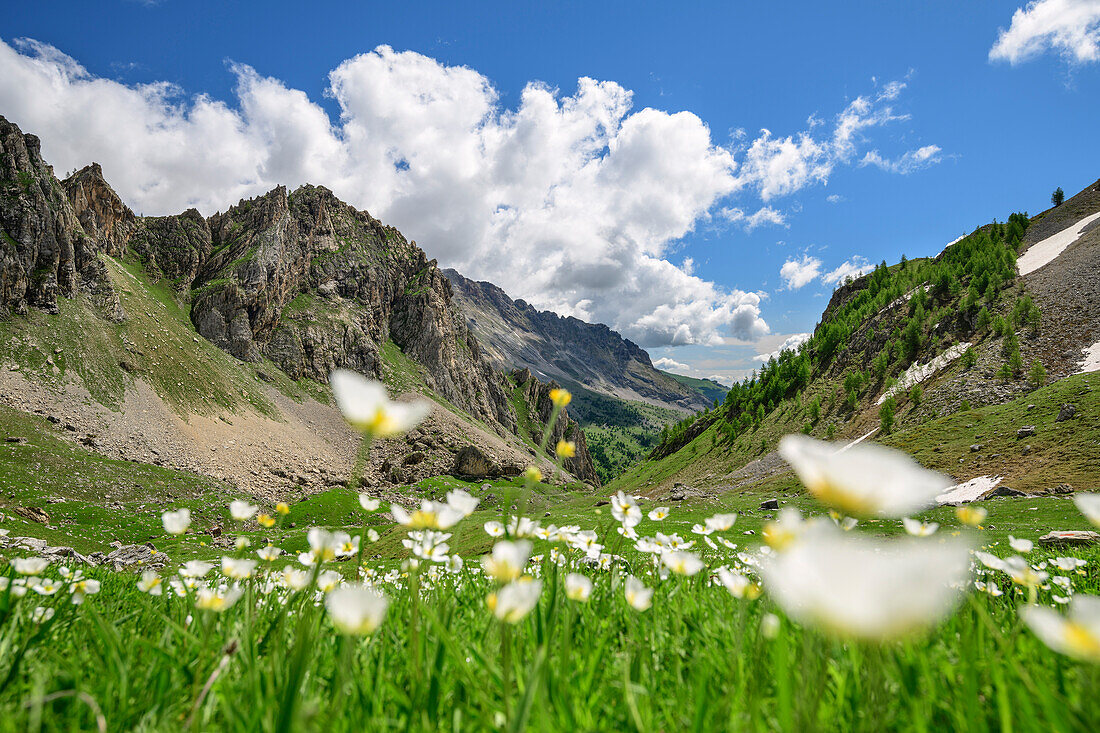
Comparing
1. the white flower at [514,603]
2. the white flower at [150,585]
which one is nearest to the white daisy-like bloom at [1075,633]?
the white flower at [514,603]

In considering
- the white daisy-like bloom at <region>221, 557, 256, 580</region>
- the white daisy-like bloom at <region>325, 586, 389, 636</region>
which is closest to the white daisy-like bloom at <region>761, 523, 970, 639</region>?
the white daisy-like bloom at <region>325, 586, 389, 636</region>

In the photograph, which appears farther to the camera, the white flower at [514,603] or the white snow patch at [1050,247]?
the white snow patch at [1050,247]

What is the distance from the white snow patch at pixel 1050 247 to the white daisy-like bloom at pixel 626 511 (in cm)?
9351

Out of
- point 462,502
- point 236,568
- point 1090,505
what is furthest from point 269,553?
point 1090,505

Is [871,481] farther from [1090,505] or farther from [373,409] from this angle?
[1090,505]

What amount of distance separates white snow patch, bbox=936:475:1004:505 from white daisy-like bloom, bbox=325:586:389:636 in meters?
37.7

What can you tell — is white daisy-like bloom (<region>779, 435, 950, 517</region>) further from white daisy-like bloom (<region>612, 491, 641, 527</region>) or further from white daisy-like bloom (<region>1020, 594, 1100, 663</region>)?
white daisy-like bloom (<region>612, 491, 641, 527</region>)

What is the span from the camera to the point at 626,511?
139 inches

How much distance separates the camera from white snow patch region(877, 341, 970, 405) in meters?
57.2

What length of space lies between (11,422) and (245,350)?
205ft

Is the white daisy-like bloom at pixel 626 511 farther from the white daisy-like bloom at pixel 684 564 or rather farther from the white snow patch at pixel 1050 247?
the white snow patch at pixel 1050 247

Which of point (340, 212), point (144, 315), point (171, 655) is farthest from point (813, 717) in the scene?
point (340, 212)

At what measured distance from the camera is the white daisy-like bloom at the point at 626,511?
10.7ft

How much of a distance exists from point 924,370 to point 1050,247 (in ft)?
132
